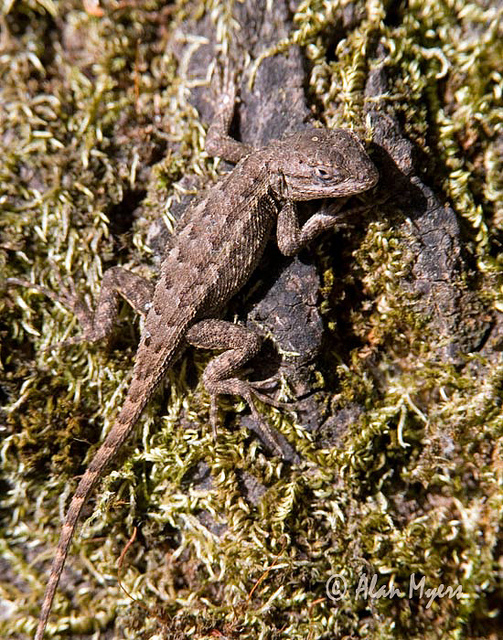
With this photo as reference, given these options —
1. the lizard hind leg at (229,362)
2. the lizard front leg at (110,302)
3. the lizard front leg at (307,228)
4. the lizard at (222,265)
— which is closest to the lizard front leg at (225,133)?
the lizard at (222,265)

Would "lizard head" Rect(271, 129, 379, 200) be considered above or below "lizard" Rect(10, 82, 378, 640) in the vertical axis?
above

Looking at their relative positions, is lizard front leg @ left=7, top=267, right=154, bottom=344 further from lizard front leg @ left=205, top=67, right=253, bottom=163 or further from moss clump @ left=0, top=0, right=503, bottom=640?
lizard front leg @ left=205, top=67, right=253, bottom=163

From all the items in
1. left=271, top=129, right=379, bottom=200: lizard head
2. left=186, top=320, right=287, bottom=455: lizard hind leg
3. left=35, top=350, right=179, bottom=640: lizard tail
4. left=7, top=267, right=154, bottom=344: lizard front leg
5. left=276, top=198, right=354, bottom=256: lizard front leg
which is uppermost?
left=271, top=129, right=379, bottom=200: lizard head

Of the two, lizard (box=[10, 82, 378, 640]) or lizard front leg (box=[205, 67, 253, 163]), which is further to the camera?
lizard front leg (box=[205, 67, 253, 163])

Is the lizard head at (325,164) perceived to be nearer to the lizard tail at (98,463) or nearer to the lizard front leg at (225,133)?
the lizard front leg at (225,133)

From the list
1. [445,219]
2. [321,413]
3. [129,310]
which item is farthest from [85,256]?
[445,219]

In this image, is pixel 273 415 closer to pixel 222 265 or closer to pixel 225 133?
pixel 222 265

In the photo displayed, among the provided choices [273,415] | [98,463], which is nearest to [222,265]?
[273,415]

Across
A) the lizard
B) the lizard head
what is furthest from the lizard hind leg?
the lizard head
